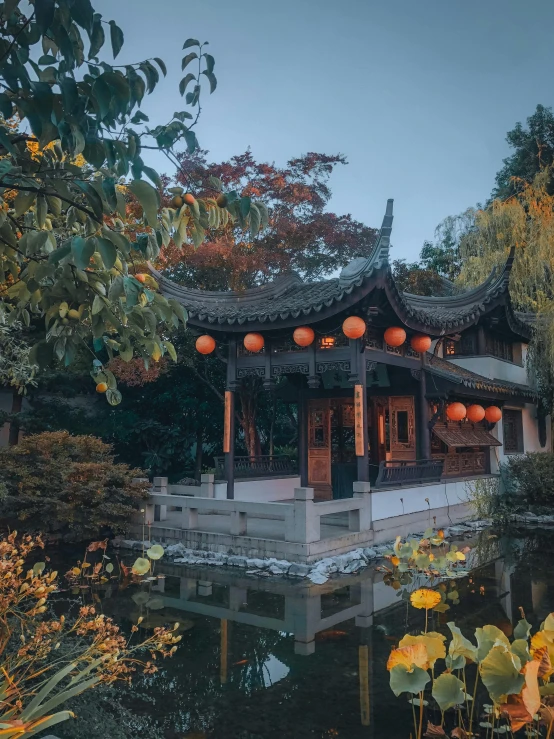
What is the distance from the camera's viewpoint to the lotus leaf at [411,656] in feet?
9.32

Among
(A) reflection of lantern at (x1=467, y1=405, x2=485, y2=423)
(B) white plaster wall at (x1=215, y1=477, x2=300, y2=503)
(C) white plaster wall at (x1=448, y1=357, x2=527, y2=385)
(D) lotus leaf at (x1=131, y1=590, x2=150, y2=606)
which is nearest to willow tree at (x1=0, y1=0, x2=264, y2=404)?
(D) lotus leaf at (x1=131, y1=590, x2=150, y2=606)

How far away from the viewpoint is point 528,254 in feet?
47.8

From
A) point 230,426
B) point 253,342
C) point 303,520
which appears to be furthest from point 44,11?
point 230,426

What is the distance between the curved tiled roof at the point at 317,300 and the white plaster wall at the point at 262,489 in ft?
9.61

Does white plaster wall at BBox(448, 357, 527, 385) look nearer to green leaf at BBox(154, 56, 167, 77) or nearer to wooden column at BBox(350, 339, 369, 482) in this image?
wooden column at BBox(350, 339, 369, 482)

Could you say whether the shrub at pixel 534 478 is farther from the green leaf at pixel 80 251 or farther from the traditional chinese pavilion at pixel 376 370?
the green leaf at pixel 80 251

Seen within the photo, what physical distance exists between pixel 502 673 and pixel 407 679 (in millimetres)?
486

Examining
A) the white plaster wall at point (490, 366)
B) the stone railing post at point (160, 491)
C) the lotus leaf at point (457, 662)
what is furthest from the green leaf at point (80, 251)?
the white plaster wall at point (490, 366)

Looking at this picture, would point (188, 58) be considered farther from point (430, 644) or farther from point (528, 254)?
point (528, 254)

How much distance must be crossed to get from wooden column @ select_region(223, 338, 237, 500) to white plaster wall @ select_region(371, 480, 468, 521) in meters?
2.53

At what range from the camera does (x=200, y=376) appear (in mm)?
13742

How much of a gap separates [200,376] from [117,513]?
5.78 m

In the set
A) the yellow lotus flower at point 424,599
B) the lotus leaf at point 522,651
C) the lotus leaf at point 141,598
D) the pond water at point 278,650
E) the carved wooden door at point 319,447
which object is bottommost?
the pond water at point 278,650

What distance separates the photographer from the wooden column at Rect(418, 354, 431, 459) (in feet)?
35.1
